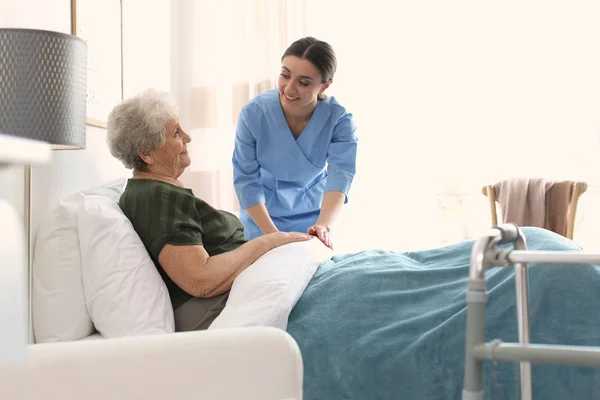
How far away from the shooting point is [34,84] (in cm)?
171

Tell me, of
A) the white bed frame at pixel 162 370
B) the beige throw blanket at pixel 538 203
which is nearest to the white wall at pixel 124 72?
the white bed frame at pixel 162 370

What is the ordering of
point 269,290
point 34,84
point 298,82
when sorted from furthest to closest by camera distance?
1. point 298,82
2. point 269,290
3. point 34,84

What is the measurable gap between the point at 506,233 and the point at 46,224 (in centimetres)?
117

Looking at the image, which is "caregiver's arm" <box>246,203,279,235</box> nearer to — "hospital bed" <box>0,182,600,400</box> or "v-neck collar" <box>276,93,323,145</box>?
"v-neck collar" <box>276,93,323,145</box>

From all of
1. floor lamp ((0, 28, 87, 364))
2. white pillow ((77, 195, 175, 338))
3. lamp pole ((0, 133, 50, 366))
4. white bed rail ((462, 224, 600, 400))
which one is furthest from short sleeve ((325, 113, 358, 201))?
lamp pole ((0, 133, 50, 366))

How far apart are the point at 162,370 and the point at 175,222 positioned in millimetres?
781

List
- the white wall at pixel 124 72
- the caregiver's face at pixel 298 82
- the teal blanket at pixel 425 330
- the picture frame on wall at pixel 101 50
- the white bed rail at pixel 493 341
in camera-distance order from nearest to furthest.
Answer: the white bed rail at pixel 493 341
the teal blanket at pixel 425 330
the white wall at pixel 124 72
the picture frame on wall at pixel 101 50
the caregiver's face at pixel 298 82

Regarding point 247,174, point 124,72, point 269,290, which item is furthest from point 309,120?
point 269,290

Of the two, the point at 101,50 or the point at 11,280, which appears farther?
the point at 101,50

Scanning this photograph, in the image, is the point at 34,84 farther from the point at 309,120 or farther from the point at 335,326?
the point at 309,120

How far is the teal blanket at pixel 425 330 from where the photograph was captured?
163cm

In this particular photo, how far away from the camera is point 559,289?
1.67 meters

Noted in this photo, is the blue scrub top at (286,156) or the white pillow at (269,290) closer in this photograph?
the white pillow at (269,290)

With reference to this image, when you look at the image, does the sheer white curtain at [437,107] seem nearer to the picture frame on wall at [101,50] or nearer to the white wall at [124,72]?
the white wall at [124,72]
